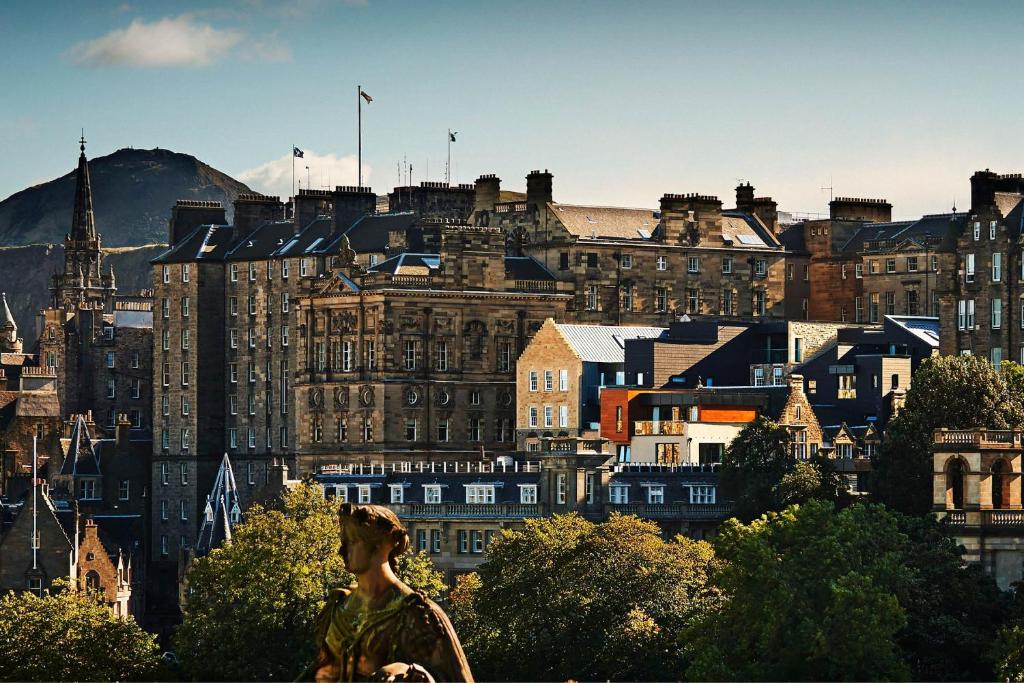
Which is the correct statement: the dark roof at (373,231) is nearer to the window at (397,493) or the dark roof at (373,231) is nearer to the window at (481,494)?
the window at (397,493)

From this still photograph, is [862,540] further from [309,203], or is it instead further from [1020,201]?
[309,203]

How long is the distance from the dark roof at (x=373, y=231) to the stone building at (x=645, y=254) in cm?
453

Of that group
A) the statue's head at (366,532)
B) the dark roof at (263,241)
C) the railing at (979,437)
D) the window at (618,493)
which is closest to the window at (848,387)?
the window at (618,493)

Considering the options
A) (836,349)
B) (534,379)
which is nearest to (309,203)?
(534,379)

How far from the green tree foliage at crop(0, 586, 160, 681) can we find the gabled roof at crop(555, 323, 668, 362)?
47206 mm

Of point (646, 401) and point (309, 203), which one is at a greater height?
point (309, 203)

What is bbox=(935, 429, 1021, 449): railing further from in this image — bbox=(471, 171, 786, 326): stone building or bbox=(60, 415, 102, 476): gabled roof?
bbox=(60, 415, 102, 476): gabled roof

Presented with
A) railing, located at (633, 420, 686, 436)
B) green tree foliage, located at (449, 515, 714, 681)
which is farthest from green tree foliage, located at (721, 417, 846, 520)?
railing, located at (633, 420, 686, 436)

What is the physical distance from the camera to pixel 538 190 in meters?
182

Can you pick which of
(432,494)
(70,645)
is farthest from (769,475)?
(70,645)

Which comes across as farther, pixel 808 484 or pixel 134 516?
pixel 134 516

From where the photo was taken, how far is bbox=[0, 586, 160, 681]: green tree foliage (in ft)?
371

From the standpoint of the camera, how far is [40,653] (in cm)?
11575

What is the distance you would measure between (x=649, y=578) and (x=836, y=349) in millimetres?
50145
